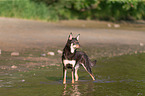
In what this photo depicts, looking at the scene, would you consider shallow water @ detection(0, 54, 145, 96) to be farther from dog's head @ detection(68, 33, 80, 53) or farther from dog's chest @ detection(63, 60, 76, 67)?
dog's head @ detection(68, 33, 80, 53)

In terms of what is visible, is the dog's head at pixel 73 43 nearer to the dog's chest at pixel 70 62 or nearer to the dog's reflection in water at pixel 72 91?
the dog's chest at pixel 70 62

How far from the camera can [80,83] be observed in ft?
31.1

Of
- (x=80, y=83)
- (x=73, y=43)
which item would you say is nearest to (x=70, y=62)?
(x=73, y=43)

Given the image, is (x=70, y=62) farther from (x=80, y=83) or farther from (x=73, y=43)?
(x=80, y=83)

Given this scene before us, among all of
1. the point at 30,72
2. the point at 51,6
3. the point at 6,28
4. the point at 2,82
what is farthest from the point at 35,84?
the point at 51,6

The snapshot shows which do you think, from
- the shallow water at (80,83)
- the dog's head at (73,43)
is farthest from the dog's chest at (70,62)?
the shallow water at (80,83)

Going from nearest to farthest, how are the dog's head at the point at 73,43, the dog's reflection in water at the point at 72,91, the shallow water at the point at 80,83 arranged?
the dog's reflection in water at the point at 72,91, the shallow water at the point at 80,83, the dog's head at the point at 73,43

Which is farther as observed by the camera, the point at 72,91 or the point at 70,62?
the point at 70,62

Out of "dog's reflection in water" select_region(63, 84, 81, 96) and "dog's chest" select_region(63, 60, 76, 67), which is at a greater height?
"dog's chest" select_region(63, 60, 76, 67)

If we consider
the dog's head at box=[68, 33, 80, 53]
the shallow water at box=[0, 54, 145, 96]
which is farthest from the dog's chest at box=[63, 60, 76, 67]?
the shallow water at box=[0, 54, 145, 96]

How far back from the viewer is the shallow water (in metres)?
8.28

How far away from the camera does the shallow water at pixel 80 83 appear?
27.2 ft

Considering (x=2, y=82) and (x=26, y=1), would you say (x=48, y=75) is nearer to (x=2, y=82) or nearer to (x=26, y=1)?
(x=2, y=82)

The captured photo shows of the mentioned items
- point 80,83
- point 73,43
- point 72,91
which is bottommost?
point 72,91
